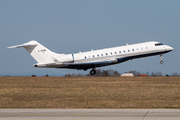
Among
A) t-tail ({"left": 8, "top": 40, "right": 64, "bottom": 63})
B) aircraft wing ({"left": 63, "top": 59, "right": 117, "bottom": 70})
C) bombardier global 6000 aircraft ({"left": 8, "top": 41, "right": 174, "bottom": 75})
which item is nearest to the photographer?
bombardier global 6000 aircraft ({"left": 8, "top": 41, "right": 174, "bottom": 75})

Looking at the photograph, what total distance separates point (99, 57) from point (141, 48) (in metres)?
6.25

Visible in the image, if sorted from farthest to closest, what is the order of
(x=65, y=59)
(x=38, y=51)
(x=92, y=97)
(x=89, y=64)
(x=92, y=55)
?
(x=38, y=51)
(x=89, y=64)
(x=65, y=59)
(x=92, y=55)
(x=92, y=97)

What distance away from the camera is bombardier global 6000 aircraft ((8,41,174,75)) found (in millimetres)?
41375

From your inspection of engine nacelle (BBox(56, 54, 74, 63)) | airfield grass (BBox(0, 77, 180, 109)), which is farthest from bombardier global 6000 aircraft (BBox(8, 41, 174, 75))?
airfield grass (BBox(0, 77, 180, 109))

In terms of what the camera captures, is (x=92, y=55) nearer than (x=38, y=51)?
Yes

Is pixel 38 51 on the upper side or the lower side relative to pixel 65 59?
upper

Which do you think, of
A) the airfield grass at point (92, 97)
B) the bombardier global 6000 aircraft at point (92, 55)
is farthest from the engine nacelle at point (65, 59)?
the airfield grass at point (92, 97)

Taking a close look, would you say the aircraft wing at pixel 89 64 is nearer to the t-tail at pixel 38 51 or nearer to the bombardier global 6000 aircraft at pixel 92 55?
the bombardier global 6000 aircraft at pixel 92 55

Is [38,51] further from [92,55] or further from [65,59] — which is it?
[92,55]

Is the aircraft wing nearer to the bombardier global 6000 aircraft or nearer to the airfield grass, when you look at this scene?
the bombardier global 6000 aircraft

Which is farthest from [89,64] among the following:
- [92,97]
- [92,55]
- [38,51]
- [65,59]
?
[92,97]

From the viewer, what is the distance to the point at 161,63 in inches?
1644

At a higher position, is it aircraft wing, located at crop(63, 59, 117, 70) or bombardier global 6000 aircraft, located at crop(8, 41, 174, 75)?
bombardier global 6000 aircraft, located at crop(8, 41, 174, 75)

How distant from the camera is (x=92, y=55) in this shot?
43.0 metres
